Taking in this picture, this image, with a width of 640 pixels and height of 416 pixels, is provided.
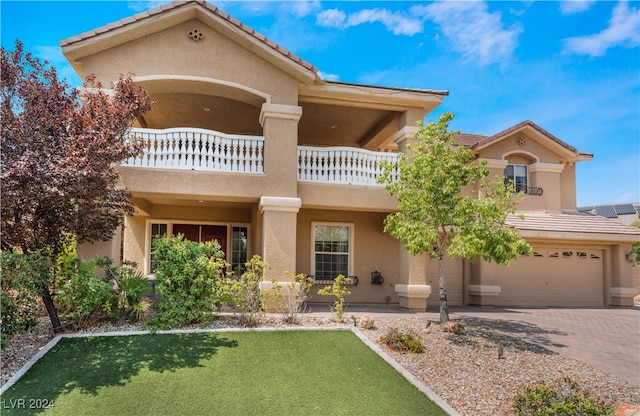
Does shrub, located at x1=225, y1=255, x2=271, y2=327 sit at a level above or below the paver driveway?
above

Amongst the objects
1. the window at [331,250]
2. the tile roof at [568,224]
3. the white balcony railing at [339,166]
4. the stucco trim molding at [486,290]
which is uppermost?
the white balcony railing at [339,166]

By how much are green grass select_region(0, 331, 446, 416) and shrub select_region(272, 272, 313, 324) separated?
136 cm

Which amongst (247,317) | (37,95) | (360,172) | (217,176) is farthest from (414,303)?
(37,95)

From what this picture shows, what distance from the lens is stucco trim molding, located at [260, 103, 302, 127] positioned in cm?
1234

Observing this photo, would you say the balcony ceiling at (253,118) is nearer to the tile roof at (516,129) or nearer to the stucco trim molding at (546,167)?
the tile roof at (516,129)

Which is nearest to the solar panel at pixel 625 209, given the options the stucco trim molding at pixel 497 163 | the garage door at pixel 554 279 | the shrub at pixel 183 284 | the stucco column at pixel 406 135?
the garage door at pixel 554 279

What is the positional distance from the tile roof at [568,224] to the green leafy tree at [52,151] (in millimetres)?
13214

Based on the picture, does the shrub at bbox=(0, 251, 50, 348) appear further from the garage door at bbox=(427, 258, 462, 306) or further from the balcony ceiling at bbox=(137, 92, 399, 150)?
the garage door at bbox=(427, 258, 462, 306)

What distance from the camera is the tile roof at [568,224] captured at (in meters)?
16.5

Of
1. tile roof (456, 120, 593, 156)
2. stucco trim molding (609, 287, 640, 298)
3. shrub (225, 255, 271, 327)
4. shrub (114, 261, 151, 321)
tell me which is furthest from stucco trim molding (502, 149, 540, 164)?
shrub (114, 261, 151, 321)

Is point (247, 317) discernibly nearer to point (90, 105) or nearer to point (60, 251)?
point (60, 251)

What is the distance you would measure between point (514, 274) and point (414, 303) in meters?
5.74

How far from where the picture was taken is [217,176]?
12.0 meters

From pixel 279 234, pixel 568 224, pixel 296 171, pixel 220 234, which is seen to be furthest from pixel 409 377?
pixel 568 224
